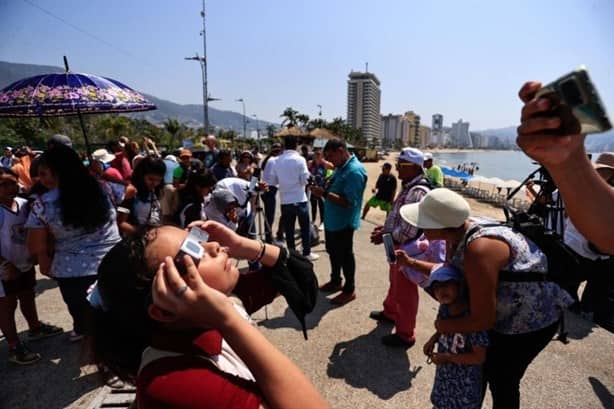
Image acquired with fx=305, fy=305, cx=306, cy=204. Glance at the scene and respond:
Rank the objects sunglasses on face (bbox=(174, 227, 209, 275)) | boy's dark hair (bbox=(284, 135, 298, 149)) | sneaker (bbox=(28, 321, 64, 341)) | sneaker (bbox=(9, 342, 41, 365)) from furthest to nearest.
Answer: boy's dark hair (bbox=(284, 135, 298, 149)), sneaker (bbox=(28, 321, 64, 341)), sneaker (bbox=(9, 342, 41, 365)), sunglasses on face (bbox=(174, 227, 209, 275))

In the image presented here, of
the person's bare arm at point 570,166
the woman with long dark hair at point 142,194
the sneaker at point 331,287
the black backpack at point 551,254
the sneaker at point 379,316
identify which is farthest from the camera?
the sneaker at point 331,287

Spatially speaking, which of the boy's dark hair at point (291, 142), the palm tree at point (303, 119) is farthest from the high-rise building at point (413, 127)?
the boy's dark hair at point (291, 142)

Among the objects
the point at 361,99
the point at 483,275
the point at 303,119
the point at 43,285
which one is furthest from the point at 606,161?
the point at 361,99

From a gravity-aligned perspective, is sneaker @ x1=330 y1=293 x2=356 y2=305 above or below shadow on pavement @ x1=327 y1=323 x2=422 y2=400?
above

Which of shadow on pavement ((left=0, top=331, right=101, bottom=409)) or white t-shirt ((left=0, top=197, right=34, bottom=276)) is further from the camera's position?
white t-shirt ((left=0, top=197, right=34, bottom=276))

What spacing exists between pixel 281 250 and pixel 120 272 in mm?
794

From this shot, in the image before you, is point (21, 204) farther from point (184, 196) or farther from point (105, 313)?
point (105, 313)

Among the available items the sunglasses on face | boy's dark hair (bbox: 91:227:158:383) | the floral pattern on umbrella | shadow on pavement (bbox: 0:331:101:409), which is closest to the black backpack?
the sunglasses on face

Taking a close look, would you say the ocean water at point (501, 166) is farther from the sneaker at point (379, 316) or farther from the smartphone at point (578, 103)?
the smartphone at point (578, 103)

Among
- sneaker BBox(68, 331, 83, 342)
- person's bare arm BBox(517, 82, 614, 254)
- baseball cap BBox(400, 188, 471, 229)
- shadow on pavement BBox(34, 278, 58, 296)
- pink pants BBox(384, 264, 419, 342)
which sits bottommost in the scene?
sneaker BBox(68, 331, 83, 342)

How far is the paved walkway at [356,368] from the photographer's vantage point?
2570mm

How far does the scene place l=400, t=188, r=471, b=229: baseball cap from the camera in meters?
1.80

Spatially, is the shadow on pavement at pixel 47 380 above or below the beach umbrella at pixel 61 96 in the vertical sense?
below

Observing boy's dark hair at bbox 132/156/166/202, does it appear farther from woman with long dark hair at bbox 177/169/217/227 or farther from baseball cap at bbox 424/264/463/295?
baseball cap at bbox 424/264/463/295
